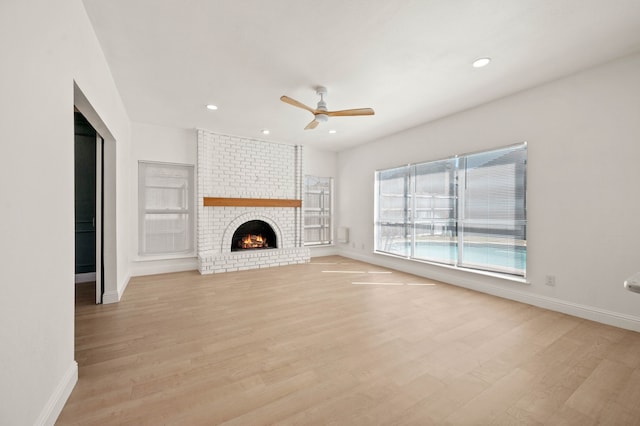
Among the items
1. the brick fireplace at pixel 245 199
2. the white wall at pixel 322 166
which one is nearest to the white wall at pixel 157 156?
the brick fireplace at pixel 245 199

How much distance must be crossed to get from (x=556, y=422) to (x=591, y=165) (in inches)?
108

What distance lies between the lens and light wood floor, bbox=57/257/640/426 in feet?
5.11

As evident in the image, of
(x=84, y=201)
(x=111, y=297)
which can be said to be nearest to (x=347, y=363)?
(x=111, y=297)

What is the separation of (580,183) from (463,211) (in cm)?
141

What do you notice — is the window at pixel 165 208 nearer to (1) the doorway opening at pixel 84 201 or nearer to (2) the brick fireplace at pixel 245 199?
(2) the brick fireplace at pixel 245 199

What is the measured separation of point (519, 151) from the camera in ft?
11.6

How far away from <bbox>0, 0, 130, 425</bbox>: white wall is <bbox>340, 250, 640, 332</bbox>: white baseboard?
4531mm

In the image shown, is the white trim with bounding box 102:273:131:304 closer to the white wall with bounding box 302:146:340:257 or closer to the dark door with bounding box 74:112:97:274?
the dark door with bounding box 74:112:97:274

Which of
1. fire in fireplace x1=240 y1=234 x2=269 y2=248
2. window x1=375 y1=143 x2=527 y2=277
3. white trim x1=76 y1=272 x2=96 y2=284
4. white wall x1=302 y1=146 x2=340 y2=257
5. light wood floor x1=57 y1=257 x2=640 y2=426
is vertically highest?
white wall x1=302 y1=146 x2=340 y2=257

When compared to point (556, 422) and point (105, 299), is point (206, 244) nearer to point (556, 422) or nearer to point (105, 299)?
point (105, 299)

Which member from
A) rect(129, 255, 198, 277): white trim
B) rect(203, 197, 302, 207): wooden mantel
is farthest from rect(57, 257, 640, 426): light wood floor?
rect(203, 197, 302, 207): wooden mantel

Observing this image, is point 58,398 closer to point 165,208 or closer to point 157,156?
point 165,208

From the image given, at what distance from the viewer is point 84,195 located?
4367mm

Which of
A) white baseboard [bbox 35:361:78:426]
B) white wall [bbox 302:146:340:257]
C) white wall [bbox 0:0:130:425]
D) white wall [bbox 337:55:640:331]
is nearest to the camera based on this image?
white wall [bbox 0:0:130:425]
